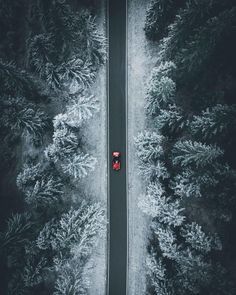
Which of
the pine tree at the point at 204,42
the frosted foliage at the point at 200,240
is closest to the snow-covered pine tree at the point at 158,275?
the frosted foliage at the point at 200,240

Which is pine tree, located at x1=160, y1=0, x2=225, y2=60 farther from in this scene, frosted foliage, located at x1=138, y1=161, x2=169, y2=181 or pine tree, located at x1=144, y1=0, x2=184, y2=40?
frosted foliage, located at x1=138, y1=161, x2=169, y2=181

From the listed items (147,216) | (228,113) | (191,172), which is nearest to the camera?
(228,113)

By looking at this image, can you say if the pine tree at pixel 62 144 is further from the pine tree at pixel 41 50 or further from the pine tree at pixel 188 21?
the pine tree at pixel 188 21

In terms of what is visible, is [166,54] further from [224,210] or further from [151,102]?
[224,210]

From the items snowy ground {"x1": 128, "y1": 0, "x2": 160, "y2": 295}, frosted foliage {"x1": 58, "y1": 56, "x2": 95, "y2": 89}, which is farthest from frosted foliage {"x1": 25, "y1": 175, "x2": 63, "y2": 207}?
frosted foliage {"x1": 58, "y1": 56, "x2": 95, "y2": 89}

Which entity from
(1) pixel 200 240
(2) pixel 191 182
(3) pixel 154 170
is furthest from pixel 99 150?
(1) pixel 200 240

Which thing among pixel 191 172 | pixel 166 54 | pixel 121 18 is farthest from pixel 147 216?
pixel 121 18
